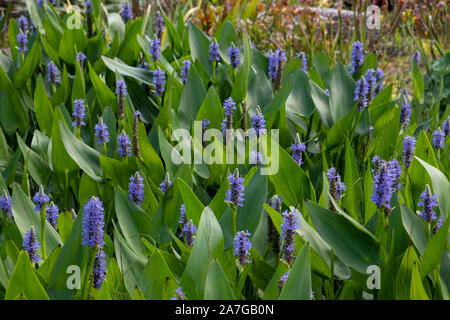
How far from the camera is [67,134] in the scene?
1783 millimetres

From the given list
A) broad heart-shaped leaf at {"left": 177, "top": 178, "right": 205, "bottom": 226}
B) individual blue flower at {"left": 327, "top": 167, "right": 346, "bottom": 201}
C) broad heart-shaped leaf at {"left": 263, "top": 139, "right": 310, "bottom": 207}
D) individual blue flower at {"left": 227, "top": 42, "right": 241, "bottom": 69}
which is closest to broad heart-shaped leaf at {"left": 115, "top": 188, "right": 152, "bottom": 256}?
broad heart-shaped leaf at {"left": 177, "top": 178, "right": 205, "bottom": 226}

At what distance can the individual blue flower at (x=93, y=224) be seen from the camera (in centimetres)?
117

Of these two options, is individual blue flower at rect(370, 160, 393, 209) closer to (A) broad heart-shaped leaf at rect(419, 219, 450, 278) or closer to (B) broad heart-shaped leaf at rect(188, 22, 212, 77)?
(A) broad heart-shaped leaf at rect(419, 219, 450, 278)

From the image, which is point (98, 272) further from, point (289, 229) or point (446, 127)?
point (446, 127)

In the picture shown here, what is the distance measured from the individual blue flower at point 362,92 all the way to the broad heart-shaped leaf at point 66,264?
3.75ft

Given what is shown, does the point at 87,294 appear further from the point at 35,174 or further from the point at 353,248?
the point at 35,174

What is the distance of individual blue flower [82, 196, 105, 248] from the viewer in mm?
1167

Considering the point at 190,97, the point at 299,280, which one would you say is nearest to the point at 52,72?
the point at 190,97

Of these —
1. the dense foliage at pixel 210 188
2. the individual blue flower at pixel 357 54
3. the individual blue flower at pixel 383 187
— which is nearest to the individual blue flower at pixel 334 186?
the dense foliage at pixel 210 188

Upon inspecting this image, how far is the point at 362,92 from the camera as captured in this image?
205 cm

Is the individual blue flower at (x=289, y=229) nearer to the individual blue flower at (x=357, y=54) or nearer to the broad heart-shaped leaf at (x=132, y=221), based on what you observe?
the broad heart-shaped leaf at (x=132, y=221)

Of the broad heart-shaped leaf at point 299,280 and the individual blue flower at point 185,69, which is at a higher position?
the individual blue flower at point 185,69

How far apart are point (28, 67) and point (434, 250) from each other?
1.82m

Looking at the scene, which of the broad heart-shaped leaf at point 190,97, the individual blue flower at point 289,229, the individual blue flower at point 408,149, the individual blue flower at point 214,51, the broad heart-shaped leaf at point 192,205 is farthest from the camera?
the individual blue flower at point 214,51
